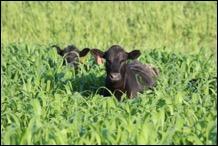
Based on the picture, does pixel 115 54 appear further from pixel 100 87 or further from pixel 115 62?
pixel 100 87

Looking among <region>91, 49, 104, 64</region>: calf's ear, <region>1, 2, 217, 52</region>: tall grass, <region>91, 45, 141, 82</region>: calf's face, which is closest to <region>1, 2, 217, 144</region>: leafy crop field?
<region>1, 2, 217, 52</region>: tall grass

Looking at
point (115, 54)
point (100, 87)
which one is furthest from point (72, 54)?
point (100, 87)

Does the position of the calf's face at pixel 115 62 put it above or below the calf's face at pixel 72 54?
below

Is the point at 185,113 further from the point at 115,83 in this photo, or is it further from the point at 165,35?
the point at 165,35

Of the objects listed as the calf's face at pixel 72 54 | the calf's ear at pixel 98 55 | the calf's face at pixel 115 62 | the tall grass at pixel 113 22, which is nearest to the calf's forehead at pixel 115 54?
the calf's face at pixel 115 62

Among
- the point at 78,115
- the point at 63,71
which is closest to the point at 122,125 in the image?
the point at 78,115

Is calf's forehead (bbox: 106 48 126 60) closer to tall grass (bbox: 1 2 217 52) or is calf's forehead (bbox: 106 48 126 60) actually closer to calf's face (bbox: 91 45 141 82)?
calf's face (bbox: 91 45 141 82)

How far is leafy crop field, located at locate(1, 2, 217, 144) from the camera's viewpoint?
20.1 feet

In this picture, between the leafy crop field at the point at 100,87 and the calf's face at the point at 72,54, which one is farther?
the calf's face at the point at 72,54

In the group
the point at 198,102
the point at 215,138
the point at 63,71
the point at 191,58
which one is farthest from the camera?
the point at 191,58

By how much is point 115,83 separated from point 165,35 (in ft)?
33.7

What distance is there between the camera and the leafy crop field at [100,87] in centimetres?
612

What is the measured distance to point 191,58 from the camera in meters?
11.5

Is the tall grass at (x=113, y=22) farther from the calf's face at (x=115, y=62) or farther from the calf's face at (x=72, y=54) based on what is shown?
the calf's face at (x=115, y=62)
